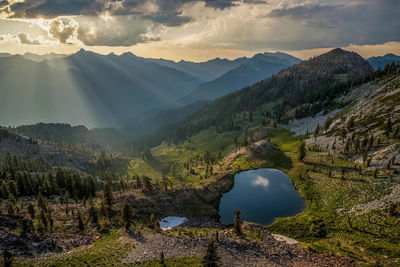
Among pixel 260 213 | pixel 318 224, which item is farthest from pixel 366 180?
pixel 260 213

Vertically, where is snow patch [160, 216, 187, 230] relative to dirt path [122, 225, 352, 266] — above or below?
below

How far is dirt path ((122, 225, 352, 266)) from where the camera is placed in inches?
1703

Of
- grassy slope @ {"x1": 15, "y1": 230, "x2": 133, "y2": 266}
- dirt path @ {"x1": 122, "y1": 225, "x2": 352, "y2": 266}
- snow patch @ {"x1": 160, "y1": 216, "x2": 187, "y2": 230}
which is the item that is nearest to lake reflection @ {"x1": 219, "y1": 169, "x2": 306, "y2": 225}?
snow patch @ {"x1": 160, "y1": 216, "x2": 187, "y2": 230}

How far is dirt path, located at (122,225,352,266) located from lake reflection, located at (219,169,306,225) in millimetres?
17938

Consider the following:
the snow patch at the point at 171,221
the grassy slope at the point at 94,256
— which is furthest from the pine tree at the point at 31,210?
the snow patch at the point at 171,221

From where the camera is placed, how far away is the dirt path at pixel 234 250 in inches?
1703

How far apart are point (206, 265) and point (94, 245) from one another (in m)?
26.0

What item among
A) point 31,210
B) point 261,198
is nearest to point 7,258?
point 31,210

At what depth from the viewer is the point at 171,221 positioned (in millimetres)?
66688

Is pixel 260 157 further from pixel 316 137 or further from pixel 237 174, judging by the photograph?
pixel 316 137

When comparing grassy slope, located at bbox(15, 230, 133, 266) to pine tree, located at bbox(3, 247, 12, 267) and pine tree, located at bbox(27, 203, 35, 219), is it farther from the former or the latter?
pine tree, located at bbox(27, 203, 35, 219)

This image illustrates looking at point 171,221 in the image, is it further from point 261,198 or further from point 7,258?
point 7,258

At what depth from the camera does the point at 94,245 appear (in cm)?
4659

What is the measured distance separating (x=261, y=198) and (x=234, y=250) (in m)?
41.4
